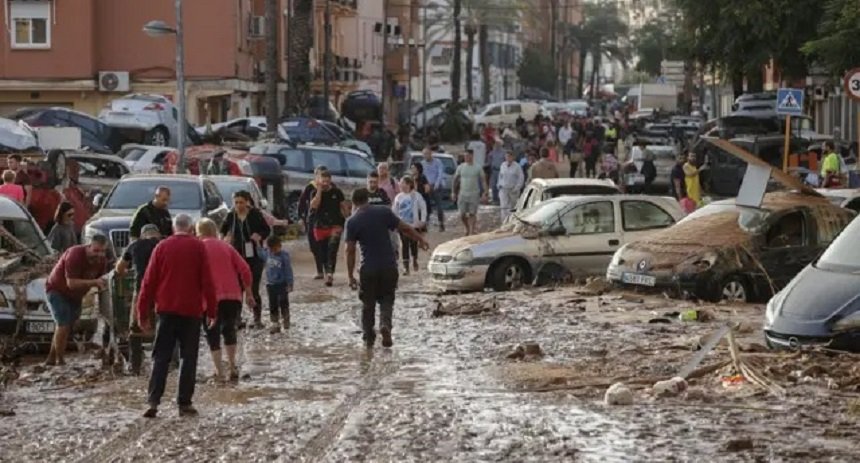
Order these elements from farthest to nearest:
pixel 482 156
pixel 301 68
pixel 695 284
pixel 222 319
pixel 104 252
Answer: pixel 301 68
pixel 482 156
pixel 695 284
pixel 104 252
pixel 222 319

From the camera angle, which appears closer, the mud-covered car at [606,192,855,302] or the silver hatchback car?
the mud-covered car at [606,192,855,302]

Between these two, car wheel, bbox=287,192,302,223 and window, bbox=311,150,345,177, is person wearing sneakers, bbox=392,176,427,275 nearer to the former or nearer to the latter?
car wheel, bbox=287,192,302,223

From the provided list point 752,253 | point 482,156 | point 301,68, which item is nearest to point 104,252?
point 752,253

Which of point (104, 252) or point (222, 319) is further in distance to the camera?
point (104, 252)

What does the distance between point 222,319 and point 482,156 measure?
3193 cm

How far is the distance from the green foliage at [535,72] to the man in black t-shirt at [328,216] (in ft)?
396

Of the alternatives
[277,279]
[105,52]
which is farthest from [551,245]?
[105,52]

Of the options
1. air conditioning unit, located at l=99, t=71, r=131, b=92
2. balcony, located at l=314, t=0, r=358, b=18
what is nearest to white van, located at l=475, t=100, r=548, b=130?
balcony, located at l=314, t=0, r=358, b=18

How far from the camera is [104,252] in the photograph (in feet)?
60.0

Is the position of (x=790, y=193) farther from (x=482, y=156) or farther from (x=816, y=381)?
(x=482, y=156)

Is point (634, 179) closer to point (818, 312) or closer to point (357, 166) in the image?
point (357, 166)

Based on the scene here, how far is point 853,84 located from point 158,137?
27.2m

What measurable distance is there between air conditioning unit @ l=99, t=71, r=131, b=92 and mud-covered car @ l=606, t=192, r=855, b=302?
3871cm

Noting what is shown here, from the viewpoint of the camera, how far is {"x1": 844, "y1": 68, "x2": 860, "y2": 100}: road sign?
87.7 ft
